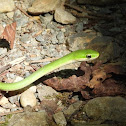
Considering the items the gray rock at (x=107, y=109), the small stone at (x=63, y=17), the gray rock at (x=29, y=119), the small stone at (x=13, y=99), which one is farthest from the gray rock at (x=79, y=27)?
the gray rock at (x=29, y=119)

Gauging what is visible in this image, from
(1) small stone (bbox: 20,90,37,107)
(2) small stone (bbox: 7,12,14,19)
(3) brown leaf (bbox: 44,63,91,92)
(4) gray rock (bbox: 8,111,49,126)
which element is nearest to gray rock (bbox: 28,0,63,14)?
(2) small stone (bbox: 7,12,14,19)

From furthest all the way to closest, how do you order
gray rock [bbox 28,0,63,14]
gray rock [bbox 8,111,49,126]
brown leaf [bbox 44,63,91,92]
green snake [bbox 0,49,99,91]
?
gray rock [bbox 28,0,63,14], brown leaf [bbox 44,63,91,92], green snake [bbox 0,49,99,91], gray rock [bbox 8,111,49,126]

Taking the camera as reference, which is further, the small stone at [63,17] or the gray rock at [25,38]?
the small stone at [63,17]

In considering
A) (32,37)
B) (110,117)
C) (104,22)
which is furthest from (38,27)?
(110,117)

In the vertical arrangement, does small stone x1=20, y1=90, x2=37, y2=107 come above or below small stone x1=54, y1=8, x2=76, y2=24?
below

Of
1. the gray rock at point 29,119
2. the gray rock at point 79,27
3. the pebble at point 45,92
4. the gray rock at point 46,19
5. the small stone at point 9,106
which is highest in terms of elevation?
the gray rock at point 46,19

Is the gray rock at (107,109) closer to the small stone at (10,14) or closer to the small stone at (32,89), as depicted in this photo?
the small stone at (32,89)

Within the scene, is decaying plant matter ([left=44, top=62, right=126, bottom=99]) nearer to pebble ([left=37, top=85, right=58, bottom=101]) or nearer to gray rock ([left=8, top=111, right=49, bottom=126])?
pebble ([left=37, top=85, right=58, bottom=101])
